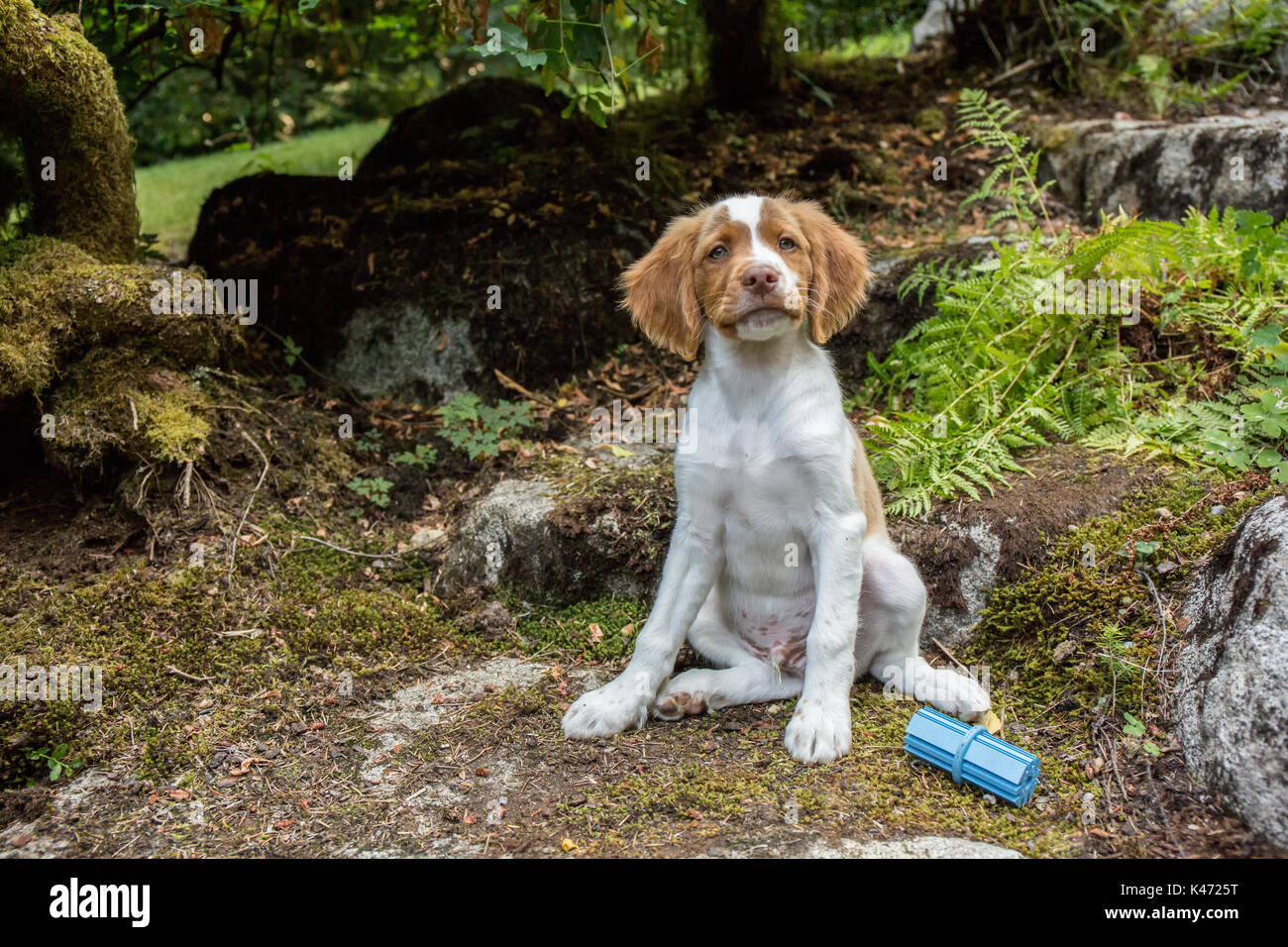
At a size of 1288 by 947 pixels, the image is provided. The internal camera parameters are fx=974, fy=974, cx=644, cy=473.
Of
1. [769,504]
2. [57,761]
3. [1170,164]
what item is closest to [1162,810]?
[769,504]

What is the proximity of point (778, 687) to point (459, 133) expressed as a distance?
4.42 metres

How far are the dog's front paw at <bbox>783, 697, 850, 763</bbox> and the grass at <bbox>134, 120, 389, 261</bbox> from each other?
5065 millimetres

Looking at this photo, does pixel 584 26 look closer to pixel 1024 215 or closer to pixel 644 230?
pixel 644 230

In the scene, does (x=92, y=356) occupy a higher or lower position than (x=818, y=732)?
higher

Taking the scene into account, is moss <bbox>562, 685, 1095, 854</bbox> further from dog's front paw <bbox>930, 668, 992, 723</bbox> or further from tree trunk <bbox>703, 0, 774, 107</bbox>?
tree trunk <bbox>703, 0, 774, 107</bbox>

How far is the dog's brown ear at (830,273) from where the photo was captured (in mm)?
3717

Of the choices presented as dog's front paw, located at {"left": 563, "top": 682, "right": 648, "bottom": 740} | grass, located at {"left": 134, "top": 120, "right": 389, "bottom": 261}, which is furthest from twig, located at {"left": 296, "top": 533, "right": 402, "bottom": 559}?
grass, located at {"left": 134, "top": 120, "right": 389, "bottom": 261}

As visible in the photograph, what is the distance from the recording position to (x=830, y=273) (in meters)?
3.80

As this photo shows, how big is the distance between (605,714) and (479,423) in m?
2.28

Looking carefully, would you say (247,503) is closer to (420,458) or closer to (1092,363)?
(420,458)

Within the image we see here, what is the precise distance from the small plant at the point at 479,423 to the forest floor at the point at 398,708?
0.10 meters

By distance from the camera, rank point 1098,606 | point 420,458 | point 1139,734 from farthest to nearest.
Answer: point 420,458
point 1098,606
point 1139,734

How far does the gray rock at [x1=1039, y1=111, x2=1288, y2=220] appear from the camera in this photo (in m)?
5.71

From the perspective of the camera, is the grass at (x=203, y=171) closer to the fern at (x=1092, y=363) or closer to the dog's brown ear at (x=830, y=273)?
the dog's brown ear at (x=830, y=273)
